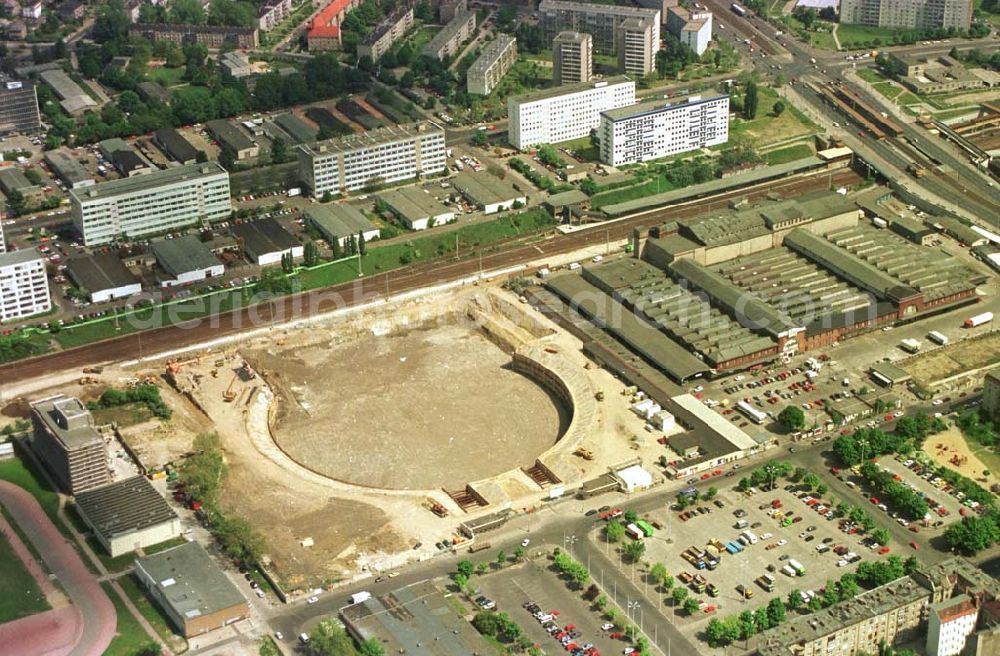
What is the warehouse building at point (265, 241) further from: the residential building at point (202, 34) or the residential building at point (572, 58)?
the residential building at point (202, 34)

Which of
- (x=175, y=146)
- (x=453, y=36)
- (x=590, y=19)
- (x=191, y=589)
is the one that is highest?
(x=590, y=19)

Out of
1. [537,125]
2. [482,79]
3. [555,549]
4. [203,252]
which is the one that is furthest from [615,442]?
[482,79]

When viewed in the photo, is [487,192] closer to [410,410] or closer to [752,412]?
[410,410]

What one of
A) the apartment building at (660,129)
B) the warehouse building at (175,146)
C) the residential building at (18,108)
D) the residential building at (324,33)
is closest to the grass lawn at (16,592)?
the warehouse building at (175,146)

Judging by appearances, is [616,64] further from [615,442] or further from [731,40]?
[615,442]

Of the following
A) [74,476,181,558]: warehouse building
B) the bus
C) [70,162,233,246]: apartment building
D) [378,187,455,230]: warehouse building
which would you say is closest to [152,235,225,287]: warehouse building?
[70,162,233,246]: apartment building

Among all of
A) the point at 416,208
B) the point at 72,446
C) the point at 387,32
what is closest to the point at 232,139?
the point at 416,208

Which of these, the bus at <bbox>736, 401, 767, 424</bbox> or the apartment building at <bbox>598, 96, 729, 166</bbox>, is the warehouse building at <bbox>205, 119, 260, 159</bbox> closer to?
the apartment building at <bbox>598, 96, 729, 166</bbox>
